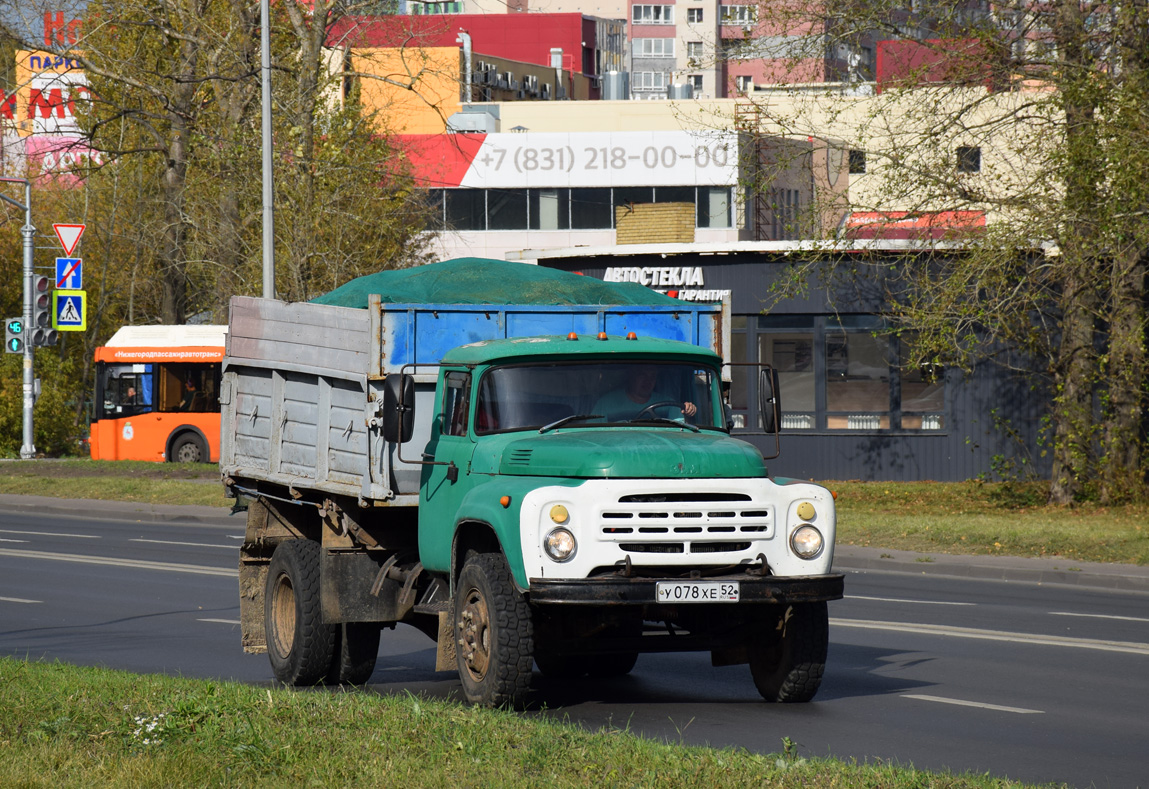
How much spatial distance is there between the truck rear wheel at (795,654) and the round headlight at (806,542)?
21.1 inches

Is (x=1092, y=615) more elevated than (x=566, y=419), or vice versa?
(x=566, y=419)

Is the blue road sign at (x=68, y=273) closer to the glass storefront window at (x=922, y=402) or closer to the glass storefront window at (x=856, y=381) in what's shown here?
the glass storefront window at (x=856, y=381)

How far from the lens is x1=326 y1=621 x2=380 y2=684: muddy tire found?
1037 centimetres

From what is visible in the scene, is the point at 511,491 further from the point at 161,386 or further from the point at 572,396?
the point at 161,386

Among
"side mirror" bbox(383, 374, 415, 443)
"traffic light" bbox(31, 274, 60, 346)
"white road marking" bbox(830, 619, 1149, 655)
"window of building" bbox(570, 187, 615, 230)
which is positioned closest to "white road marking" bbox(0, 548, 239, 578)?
"white road marking" bbox(830, 619, 1149, 655)

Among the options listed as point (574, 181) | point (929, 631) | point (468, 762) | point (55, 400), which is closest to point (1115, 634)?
point (929, 631)

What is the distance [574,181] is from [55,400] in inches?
1246

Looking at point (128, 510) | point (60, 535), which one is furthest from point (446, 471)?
point (128, 510)

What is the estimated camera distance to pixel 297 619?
10.3 meters

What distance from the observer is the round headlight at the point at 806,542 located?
8.67m

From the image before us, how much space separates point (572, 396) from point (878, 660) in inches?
148

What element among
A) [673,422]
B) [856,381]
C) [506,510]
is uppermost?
[856,381]

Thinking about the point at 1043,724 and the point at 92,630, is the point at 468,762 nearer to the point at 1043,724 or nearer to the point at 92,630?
the point at 1043,724

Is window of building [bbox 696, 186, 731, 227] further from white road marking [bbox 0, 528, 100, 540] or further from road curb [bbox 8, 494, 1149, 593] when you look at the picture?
→ road curb [bbox 8, 494, 1149, 593]
